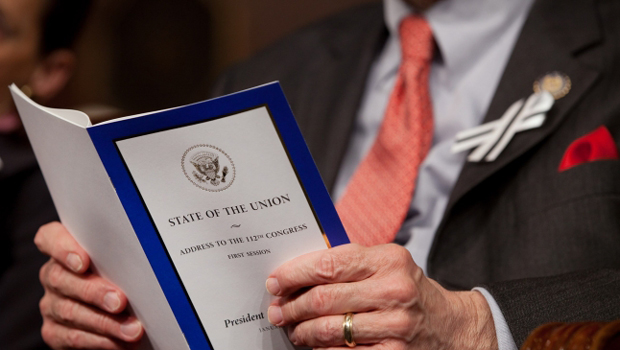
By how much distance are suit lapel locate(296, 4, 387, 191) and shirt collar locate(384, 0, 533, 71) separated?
17cm

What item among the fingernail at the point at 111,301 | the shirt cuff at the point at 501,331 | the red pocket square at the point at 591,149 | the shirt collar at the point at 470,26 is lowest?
the shirt cuff at the point at 501,331

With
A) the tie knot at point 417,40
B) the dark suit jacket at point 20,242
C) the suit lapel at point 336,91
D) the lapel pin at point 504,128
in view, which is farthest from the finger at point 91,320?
the tie knot at point 417,40

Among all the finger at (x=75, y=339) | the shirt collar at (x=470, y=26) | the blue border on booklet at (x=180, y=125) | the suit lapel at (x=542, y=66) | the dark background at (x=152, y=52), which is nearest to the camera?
the blue border on booklet at (x=180, y=125)

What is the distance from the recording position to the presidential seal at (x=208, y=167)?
1.75 ft

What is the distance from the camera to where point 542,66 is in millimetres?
906

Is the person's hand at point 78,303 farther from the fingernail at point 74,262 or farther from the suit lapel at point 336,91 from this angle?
the suit lapel at point 336,91

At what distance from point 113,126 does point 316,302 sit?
0.27 metres

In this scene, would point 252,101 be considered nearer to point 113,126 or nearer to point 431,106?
point 113,126

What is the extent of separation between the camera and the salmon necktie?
92cm

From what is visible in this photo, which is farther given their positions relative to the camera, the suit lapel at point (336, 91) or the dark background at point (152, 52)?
the dark background at point (152, 52)

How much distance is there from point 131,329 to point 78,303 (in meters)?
0.11

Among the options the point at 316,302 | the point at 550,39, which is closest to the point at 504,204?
the point at 550,39

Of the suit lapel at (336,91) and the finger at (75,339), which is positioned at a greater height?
the suit lapel at (336,91)

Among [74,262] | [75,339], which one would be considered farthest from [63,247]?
[75,339]
